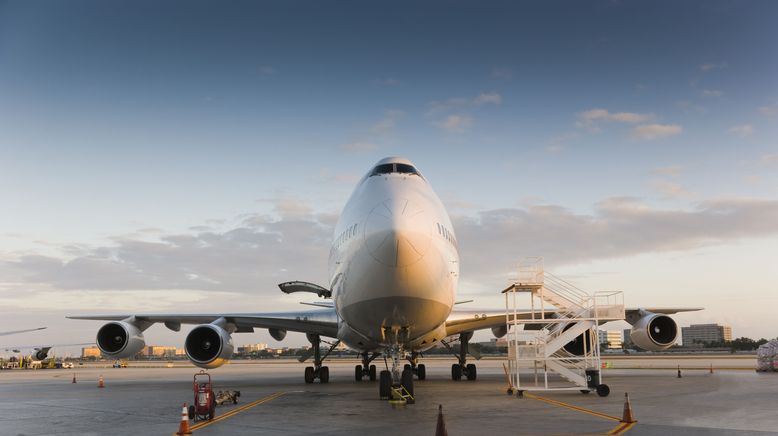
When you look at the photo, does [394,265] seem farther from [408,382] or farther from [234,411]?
[234,411]

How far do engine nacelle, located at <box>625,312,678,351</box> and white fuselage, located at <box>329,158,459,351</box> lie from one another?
36.8ft

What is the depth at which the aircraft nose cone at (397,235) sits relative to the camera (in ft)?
40.2

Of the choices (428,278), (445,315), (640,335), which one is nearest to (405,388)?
(445,315)

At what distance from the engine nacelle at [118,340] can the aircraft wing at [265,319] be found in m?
0.80

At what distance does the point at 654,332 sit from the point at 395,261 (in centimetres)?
1520

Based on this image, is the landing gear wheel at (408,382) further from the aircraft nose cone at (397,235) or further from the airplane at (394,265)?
the aircraft nose cone at (397,235)

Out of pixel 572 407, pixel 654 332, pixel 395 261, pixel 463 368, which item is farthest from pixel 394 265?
pixel 654 332

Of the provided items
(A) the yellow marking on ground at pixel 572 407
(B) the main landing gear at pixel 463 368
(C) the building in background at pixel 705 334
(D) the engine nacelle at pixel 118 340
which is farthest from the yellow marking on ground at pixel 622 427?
(C) the building in background at pixel 705 334

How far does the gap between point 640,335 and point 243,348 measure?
17706 centimetres

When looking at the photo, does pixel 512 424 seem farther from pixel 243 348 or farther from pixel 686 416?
pixel 243 348

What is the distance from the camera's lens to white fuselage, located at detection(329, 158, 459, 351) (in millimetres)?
12445

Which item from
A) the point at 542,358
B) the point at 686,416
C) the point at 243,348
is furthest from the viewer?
the point at 243,348

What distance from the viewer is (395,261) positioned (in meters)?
12.3

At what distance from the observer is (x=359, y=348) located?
66.4ft
